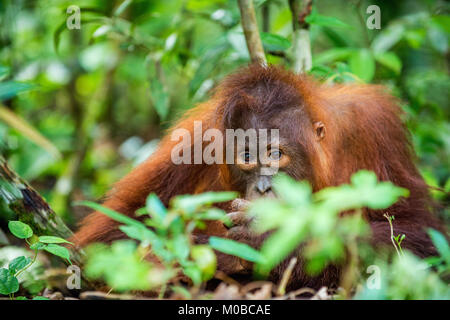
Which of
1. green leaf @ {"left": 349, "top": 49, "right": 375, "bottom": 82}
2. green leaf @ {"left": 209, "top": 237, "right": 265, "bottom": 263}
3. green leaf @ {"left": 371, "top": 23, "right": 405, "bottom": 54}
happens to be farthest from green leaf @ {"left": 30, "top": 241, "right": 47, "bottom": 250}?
green leaf @ {"left": 371, "top": 23, "right": 405, "bottom": 54}

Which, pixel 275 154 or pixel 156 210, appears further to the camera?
pixel 275 154

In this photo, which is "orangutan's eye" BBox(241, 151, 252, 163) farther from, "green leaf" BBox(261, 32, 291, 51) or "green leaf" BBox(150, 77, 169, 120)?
"green leaf" BBox(150, 77, 169, 120)

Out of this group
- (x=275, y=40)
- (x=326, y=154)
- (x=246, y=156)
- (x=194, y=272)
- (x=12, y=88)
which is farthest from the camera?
(x=275, y=40)

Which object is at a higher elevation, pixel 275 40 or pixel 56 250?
pixel 275 40

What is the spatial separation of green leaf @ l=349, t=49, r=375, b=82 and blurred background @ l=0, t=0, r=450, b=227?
0.01 m

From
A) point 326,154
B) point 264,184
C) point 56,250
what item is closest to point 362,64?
point 326,154

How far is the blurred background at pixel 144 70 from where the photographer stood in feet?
13.7

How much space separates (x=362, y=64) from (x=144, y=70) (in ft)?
10.5

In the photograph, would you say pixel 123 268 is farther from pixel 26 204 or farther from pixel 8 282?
pixel 26 204

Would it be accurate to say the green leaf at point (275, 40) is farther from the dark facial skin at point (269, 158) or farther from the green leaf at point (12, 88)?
the green leaf at point (12, 88)

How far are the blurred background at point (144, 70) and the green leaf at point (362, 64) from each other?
0.4 inches

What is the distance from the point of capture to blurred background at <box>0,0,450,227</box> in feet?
13.7

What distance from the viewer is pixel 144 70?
680 cm
